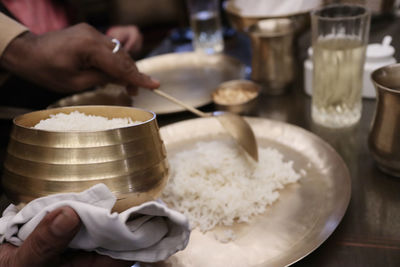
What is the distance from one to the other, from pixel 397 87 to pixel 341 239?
0.39 metres

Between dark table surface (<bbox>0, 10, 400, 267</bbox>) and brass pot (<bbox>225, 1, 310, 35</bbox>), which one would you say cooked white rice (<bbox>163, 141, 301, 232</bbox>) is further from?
brass pot (<bbox>225, 1, 310, 35</bbox>)

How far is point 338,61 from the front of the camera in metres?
1.03

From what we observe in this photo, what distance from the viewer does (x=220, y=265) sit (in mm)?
675

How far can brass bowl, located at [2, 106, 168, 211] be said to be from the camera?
1.97 ft

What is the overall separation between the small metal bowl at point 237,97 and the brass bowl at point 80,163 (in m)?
0.55

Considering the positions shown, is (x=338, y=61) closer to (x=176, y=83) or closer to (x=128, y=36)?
(x=176, y=83)

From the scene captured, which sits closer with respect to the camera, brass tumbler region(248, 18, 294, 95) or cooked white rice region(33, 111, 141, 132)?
cooked white rice region(33, 111, 141, 132)

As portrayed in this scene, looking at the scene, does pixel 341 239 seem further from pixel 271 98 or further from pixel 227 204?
pixel 271 98

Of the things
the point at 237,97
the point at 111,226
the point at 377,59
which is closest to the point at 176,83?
the point at 237,97

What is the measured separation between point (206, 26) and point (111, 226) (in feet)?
4.81

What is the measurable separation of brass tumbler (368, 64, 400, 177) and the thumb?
659 millimetres

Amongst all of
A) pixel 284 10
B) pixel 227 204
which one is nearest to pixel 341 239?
pixel 227 204

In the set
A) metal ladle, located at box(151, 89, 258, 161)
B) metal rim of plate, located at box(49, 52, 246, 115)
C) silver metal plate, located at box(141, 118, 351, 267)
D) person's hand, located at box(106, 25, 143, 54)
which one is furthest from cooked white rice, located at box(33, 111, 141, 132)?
person's hand, located at box(106, 25, 143, 54)

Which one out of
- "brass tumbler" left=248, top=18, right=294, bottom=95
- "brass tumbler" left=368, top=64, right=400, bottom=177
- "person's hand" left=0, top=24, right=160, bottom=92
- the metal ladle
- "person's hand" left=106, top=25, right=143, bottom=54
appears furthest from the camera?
"person's hand" left=106, top=25, right=143, bottom=54
